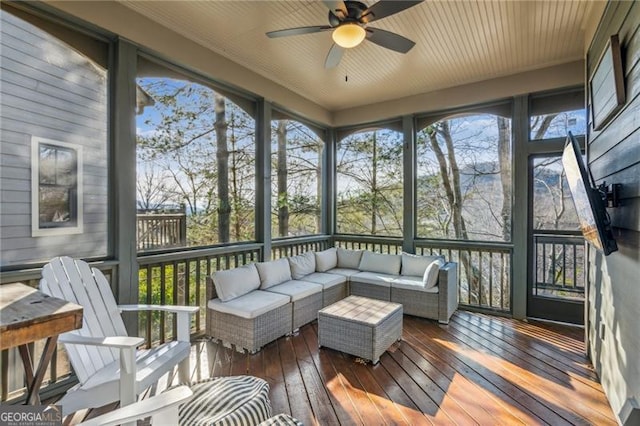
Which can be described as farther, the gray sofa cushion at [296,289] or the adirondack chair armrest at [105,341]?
the gray sofa cushion at [296,289]

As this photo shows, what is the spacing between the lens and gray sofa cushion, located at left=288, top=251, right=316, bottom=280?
4340mm

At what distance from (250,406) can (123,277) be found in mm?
1978

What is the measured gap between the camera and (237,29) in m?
3.24

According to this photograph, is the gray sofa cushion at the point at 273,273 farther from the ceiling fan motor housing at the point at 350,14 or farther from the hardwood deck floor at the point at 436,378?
the ceiling fan motor housing at the point at 350,14

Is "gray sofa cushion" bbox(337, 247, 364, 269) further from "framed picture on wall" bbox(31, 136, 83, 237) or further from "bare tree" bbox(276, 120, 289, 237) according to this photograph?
"framed picture on wall" bbox(31, 136, 83, 237)

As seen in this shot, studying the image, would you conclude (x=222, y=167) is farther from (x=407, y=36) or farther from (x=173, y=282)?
(x=407, y=36)

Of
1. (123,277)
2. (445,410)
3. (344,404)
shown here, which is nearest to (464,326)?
(445,410)

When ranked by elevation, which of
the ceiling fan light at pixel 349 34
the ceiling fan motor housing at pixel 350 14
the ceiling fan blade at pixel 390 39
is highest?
the ceiling fan motor housing at pixel 350 14

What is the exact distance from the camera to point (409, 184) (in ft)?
16.8

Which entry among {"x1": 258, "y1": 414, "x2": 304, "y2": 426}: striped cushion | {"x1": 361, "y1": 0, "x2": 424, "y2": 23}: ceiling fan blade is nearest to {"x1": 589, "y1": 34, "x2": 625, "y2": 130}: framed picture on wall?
{"x1": 361, "y1": 0, "x2": 424, "y2": 23}: ceiling fan blade

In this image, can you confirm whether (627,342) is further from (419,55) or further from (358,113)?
(358,113)

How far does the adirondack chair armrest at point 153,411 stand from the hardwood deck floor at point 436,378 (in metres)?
1.24

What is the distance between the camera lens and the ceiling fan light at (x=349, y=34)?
97.0 inches

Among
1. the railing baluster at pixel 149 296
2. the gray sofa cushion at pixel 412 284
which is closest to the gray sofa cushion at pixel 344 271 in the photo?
the gray sofa cushion at pixel 412 284
